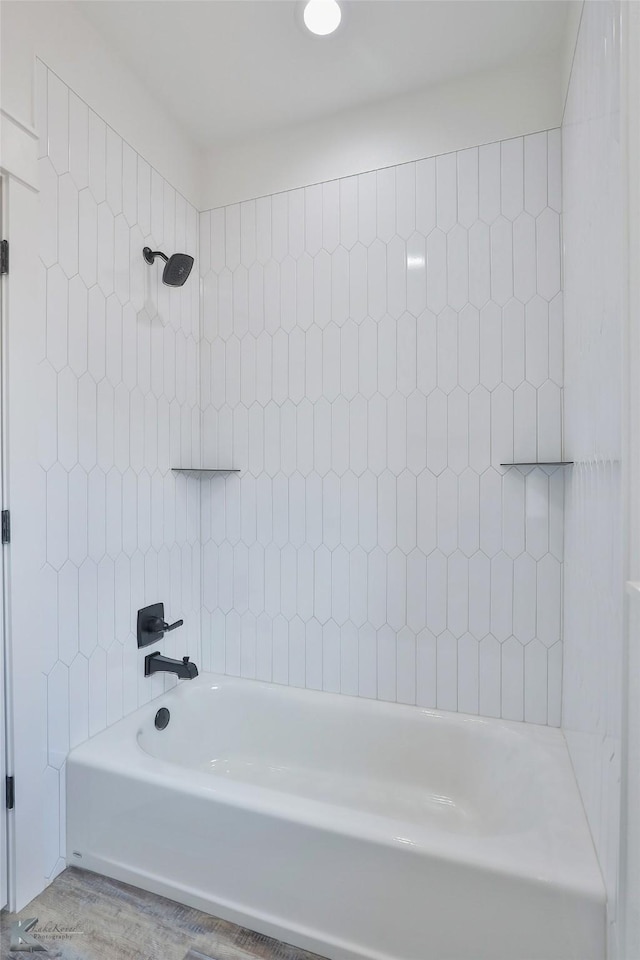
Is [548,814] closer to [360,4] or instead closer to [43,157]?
[43,157]

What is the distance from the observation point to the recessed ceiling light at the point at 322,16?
5.08 ft

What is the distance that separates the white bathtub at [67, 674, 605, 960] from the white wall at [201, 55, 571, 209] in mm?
2161

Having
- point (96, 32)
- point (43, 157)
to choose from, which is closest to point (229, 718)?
point (43, 157)

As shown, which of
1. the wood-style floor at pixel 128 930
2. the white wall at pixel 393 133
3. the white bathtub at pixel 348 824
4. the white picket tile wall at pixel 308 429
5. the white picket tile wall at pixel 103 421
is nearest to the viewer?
the white bathtub at pixel 348 824

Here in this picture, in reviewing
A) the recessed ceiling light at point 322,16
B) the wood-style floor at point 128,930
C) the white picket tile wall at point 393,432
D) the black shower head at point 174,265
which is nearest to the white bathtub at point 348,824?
the wood-style floor at point 128,930

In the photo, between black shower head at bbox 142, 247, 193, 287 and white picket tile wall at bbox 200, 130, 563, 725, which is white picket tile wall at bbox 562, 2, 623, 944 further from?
black shower head at bbox 142, 247, 193, 287

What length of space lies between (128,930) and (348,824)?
70 cm

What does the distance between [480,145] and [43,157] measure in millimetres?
1494

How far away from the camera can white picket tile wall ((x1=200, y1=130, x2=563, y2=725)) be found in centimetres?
179

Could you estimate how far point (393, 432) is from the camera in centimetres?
196

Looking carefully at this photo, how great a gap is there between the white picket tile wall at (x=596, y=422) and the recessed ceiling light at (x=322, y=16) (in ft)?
2.47

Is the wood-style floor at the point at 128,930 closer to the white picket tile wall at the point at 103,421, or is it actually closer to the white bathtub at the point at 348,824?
the white bathtub at the point at 348,824

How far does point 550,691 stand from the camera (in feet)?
5.80

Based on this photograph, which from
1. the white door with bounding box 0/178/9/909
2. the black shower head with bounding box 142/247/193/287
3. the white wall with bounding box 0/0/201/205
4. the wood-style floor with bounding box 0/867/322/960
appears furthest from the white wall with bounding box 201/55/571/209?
the wood-style floor with bounding box 0/867/322/960
